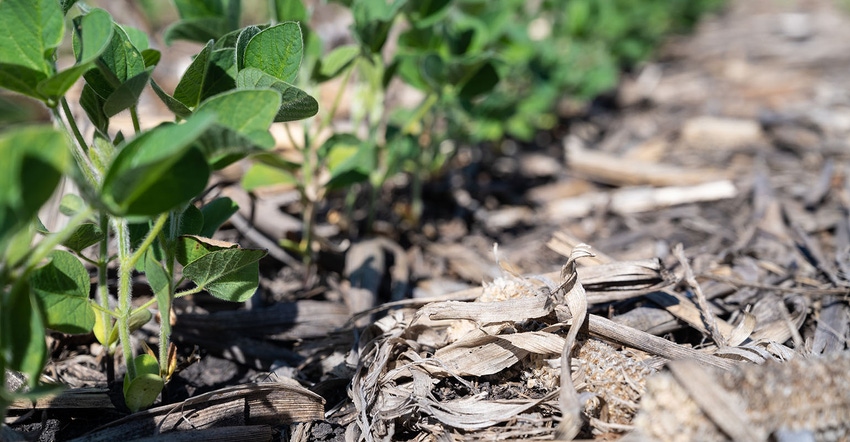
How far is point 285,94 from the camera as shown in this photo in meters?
0.97

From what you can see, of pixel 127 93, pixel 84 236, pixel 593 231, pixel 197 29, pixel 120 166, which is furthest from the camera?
pixel 593 231

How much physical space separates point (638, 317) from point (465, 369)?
1.32 ft

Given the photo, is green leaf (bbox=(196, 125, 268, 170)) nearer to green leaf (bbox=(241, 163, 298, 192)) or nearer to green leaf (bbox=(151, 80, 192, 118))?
green leaf (bbox=(151, 80, 192, 118))

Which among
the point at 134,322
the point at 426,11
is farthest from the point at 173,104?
Answer: the point at 426,11

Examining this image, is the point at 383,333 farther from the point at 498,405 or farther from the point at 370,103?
the point at 370,103

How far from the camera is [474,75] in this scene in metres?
1.70

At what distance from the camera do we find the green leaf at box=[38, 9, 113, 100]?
0.82m

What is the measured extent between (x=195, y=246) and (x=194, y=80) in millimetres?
256

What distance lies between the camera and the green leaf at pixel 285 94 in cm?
96

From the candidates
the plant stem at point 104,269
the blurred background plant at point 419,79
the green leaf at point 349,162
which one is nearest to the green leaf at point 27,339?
the plant stem at point 104,269

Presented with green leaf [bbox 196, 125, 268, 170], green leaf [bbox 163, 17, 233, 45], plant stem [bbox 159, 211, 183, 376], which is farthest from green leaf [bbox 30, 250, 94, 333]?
green leaf [bbox 163, 17, 233, 45]

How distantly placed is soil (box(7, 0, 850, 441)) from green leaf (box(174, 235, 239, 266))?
0.33 m

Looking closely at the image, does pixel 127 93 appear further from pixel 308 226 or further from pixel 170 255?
pixel 308 226

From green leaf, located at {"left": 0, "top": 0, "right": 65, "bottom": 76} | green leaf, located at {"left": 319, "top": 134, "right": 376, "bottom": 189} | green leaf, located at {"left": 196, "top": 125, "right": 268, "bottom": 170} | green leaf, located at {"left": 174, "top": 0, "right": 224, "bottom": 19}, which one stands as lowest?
green leaf, located at {"left": 319, "top": 134, "right": 376, "bottom": 189}
